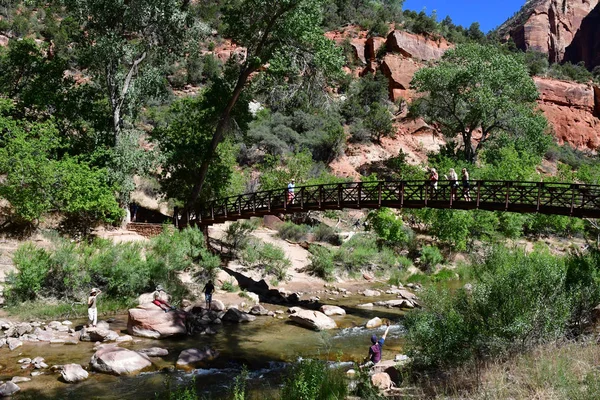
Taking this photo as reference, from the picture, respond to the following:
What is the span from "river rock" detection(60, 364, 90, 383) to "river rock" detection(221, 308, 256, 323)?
726 centimetres

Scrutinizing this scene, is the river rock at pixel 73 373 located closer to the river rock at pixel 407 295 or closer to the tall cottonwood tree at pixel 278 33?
the tall cottonwood tree at pixel 278 33

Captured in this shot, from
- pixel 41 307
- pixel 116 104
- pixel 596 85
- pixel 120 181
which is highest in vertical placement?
pixel 596 85

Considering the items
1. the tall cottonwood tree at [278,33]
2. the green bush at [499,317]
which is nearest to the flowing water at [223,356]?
the green bush at [499,317]

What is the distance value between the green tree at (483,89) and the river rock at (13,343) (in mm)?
35777

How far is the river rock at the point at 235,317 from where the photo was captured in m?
18.5

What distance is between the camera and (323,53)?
2109 centimetres

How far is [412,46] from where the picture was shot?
7250 cm

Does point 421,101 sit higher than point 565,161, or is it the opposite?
point 421,101

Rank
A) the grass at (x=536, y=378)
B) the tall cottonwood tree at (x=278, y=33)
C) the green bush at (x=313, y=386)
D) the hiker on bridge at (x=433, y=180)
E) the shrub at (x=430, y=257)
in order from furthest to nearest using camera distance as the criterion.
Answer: the shrub at (x=430, y=257), the tall cottonwood tree at (x=278, y=33), the hiker on bridge at (x=433, y=180), the green bush at (x=313, y=386), the grass at (x=536, y=378)

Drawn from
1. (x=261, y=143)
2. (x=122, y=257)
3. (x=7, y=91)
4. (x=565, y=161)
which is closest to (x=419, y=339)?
(x=122, y=257)

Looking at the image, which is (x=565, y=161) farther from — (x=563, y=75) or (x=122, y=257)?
(x=122, y=257)

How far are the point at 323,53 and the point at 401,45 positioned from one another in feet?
180

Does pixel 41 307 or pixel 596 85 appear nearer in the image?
pixel 41 307

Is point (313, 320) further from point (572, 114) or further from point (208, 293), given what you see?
point (572, 114)
